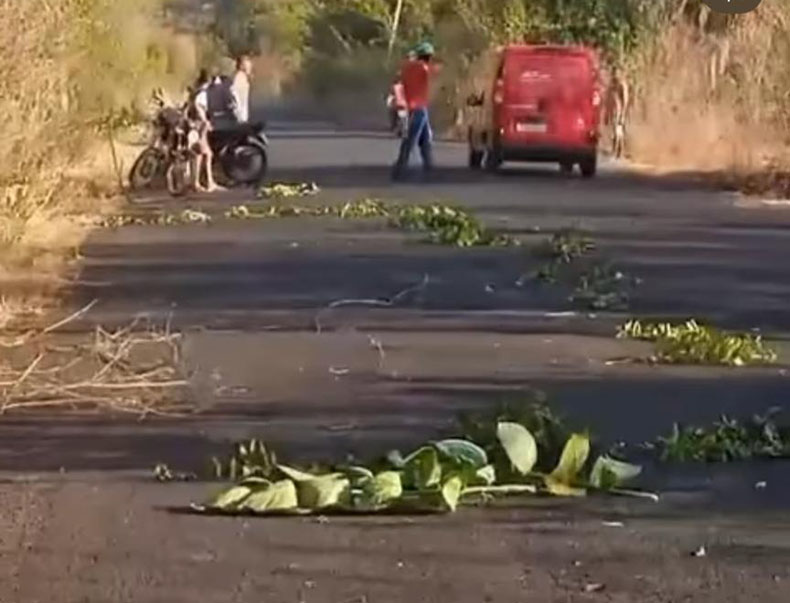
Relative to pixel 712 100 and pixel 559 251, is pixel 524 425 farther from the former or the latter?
pixel 712 100

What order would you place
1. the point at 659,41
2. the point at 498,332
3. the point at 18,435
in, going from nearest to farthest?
the point at 18,435
the point at 498,332
the point at 659,41

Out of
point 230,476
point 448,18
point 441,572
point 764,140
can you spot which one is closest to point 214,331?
point 230,476

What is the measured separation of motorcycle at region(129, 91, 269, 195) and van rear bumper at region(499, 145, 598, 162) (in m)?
5.33

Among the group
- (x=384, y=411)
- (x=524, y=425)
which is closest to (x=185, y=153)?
(x=384, y=411)

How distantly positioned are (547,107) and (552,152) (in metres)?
0.71

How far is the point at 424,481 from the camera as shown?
33.3ft

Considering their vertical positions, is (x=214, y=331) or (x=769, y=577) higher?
(x=769, y=577)

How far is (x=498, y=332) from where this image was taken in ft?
54.4

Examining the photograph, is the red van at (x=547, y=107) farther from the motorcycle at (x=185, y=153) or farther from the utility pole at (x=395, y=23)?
the utility pole at (x=395, y=23)

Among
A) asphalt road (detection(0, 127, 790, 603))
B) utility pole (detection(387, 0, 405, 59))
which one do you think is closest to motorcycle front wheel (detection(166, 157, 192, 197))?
asphalt road (detection(0, 127, 790, 603))

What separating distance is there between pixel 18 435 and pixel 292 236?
1341 centimetres

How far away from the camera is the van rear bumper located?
121ft

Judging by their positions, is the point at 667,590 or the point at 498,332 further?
the point at 498,332

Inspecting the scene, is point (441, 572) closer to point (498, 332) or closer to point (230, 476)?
point (230, 476)
